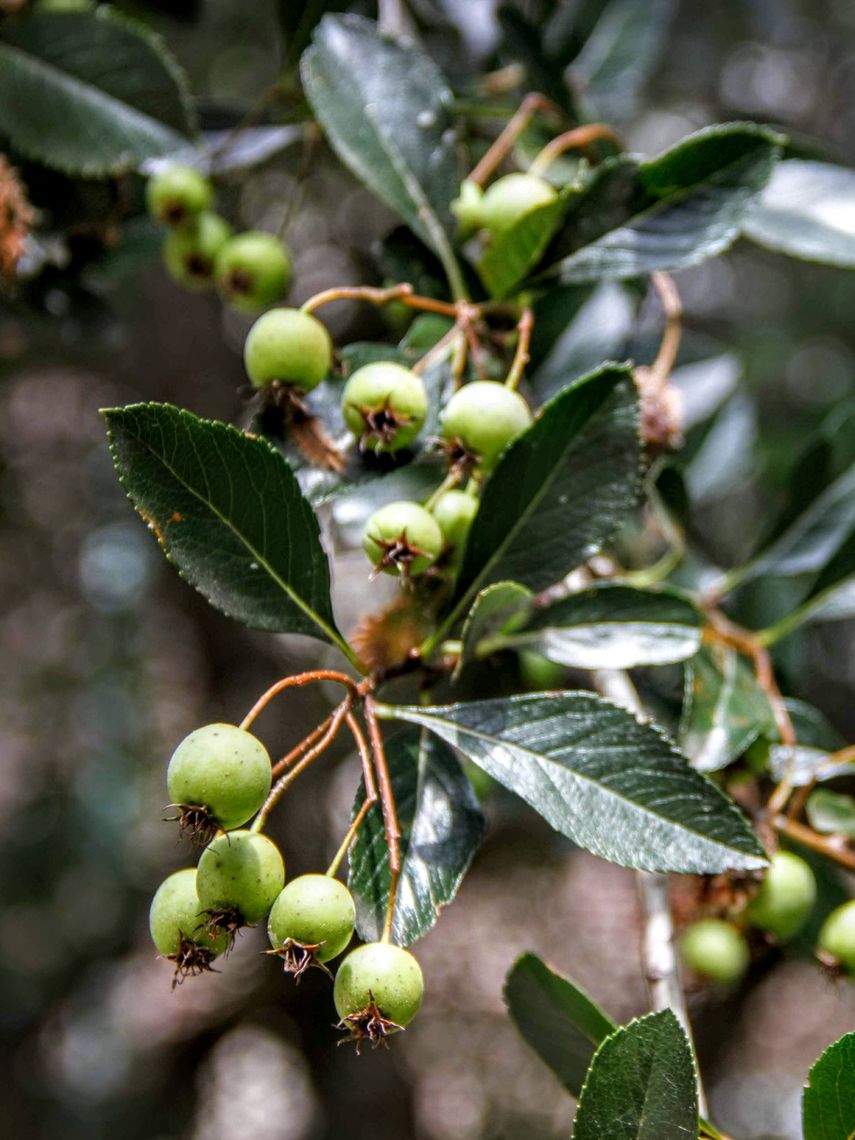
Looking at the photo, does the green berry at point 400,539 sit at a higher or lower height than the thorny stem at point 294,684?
higher

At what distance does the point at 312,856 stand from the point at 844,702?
1636mm

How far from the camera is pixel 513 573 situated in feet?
2.74

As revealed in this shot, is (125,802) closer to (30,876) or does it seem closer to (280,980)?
(30,876)

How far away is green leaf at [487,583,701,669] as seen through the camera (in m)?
0.88

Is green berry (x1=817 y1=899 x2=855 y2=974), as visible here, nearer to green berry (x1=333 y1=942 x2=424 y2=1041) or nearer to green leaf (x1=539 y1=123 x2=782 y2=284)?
green berry (x1=333 y1=942 x2=424 y2=1041)

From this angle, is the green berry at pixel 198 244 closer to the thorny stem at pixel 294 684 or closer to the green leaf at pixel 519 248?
the green leaf at pixel 519 248

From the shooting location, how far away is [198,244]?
1212 millimetres

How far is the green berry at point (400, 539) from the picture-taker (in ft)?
2.50

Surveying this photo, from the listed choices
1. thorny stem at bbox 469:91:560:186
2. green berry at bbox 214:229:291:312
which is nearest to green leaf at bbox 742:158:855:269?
thorny stem at bbox 469:91:560:186

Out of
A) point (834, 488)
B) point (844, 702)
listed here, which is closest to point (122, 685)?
point (844, 702)

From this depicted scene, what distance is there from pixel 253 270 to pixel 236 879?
766mm

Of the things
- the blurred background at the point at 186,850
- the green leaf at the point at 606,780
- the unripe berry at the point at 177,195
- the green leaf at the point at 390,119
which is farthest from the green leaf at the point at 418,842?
the blurred background at the point at 186,850

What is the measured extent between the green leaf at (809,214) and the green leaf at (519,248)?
0.99ft

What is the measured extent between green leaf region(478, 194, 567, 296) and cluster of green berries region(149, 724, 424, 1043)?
0.56m
